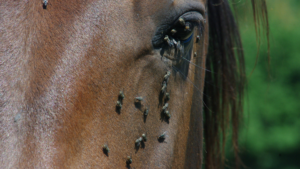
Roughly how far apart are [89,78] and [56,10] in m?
0.38

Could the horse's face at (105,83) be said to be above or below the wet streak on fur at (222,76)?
above

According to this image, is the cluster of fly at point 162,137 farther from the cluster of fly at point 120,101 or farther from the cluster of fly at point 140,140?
the cluster of fly at point 120,101

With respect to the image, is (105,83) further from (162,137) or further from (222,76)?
(222,76)

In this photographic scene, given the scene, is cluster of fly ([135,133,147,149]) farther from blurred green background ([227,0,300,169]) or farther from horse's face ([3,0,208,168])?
blurred green background ([227,0,300,169])

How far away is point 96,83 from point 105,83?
47mm

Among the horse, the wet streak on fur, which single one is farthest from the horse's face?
the wet streak on fur

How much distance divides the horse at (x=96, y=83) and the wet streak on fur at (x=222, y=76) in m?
1.08

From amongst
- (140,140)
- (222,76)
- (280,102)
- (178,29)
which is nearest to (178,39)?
(178,29)

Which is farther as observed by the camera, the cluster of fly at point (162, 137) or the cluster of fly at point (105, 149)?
the cluster of fly at point (162, 137)

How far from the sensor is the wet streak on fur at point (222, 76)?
2.80 metres

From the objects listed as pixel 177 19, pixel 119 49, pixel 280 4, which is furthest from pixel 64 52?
pixel 280 4

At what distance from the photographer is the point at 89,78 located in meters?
1.36

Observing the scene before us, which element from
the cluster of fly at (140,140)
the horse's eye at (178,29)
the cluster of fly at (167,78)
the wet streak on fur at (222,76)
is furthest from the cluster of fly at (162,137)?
the wet streak on fur at (222,76)

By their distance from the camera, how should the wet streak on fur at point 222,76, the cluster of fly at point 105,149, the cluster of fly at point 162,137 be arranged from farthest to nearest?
the wet streak on fur at point 222,76
the cluster of fly at point 162,137
the cluster of fly at point 105,149
